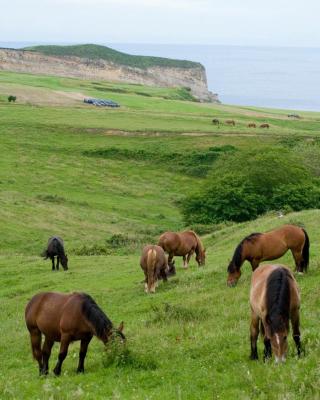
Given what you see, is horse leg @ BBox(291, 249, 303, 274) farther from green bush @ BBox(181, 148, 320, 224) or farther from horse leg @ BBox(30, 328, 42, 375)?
green bush @ BBox(181, 148, 320, 224)

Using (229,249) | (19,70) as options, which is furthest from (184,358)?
(19,70)

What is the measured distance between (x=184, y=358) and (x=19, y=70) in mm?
178293

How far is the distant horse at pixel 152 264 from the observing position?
20688mm

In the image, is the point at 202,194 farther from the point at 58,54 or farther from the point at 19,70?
the point at 58,54

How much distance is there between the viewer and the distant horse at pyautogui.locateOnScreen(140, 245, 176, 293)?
20.7 m

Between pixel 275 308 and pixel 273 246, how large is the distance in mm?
7782

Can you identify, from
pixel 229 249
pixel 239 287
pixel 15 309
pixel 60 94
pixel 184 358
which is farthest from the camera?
pixel 60 94

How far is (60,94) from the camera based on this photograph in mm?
122000

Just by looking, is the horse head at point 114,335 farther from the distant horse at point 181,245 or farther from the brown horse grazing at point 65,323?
the distant horse at point 181,245

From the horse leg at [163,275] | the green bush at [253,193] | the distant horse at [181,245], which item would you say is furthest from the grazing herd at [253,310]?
the green bush at [253,193]

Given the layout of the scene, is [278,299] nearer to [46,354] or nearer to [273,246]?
[46,354]

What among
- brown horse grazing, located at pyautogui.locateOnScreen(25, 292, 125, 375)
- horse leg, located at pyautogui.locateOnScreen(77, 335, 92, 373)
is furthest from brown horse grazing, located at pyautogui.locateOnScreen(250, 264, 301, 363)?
horse leg, located at pyautogui.locateOnScreen(77, 335, 92, 373)

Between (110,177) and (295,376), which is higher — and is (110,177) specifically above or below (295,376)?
below

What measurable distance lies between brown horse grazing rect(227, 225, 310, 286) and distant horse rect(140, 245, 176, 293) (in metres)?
3.03
